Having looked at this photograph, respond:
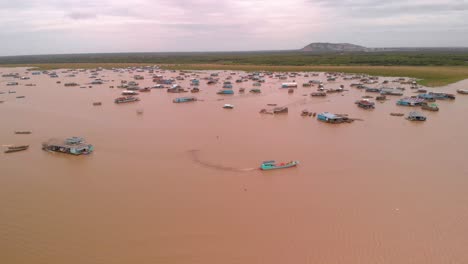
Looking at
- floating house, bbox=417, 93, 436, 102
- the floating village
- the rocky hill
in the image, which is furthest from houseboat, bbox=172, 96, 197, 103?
the rocky hill

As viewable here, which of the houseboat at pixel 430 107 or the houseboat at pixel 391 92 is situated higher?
the houseboat at pixel 391 92

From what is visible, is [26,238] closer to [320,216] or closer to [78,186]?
[78,186]

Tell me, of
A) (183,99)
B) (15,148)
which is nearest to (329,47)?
(183,99)

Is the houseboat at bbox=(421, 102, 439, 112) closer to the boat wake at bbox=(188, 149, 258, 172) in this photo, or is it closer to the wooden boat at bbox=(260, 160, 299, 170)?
the wooden boat at bbox=(260, 160, 299, 170)

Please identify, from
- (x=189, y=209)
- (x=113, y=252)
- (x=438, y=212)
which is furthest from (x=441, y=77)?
(x=113, y=252)

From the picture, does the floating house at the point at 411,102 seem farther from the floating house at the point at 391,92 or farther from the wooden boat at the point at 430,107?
the floating house at the point at 391,92

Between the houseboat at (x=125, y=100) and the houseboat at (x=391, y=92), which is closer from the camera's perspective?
the houseboat at (x=125, y=100)

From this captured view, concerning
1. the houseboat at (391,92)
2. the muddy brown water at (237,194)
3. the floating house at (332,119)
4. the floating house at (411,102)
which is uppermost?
the houseboat at (391,92)

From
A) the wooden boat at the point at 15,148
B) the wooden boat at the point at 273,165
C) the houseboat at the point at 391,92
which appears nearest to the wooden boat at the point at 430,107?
the houseboat at the point at 391,92
